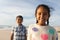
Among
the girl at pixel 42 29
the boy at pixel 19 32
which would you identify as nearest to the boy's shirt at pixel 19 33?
the boy at pixel 19 32

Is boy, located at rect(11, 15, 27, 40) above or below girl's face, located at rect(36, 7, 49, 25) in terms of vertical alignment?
below

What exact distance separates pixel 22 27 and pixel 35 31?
2.34 m

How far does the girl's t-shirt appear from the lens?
158cm

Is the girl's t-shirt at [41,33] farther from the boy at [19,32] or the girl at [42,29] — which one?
the boy at [19,32]

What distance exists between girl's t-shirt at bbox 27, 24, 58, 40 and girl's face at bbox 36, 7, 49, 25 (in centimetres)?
5

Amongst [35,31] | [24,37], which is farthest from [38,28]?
[24,37]

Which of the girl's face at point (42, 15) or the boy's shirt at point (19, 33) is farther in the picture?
the boy's shirt at point (19, 33)

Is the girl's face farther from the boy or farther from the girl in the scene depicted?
the boy

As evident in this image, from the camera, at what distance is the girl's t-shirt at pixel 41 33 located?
1579mm

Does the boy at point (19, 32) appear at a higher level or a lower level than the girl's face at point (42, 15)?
lower

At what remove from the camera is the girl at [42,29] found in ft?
5.19

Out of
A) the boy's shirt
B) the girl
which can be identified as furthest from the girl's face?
the boy's shirt

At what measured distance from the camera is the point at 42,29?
5.26 feet

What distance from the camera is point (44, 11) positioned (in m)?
1.61
